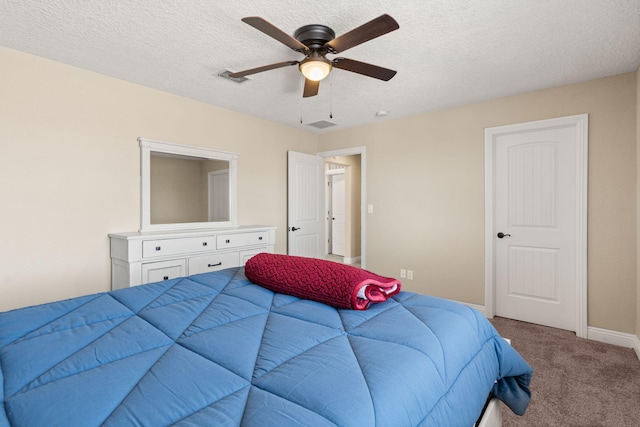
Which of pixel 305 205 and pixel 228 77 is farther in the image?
pixel 305 205

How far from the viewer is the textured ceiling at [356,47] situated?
1914 millimetres

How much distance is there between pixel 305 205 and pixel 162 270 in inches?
91.4

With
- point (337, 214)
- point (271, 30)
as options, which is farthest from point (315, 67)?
point (337, 214)

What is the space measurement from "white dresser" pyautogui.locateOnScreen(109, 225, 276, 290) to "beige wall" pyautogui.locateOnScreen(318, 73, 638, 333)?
189 cm

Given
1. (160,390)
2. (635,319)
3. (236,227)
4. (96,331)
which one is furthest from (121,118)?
(635,319)

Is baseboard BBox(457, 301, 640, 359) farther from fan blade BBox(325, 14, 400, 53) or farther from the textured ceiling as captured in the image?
fan blade BBox(325, 14, 400, 53)

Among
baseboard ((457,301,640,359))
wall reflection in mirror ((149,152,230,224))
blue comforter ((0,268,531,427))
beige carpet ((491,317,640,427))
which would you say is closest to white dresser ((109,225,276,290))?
wall reflection in mirror ((149,152,230,224))

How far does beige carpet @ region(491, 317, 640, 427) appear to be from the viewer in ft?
6.04

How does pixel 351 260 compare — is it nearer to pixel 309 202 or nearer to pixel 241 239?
pixel 309 202

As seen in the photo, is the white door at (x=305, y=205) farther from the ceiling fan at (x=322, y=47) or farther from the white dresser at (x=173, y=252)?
the ceiling fan at (x=322, y=47)

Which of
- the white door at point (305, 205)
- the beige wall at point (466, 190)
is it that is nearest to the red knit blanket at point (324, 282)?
the beige wall at point (466, 190)

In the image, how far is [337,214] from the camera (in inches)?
287

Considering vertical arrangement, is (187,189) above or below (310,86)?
below

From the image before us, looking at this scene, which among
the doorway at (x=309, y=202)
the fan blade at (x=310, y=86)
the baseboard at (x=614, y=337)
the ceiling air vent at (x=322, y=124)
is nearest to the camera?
the fan blade at (x=310, y=86)
